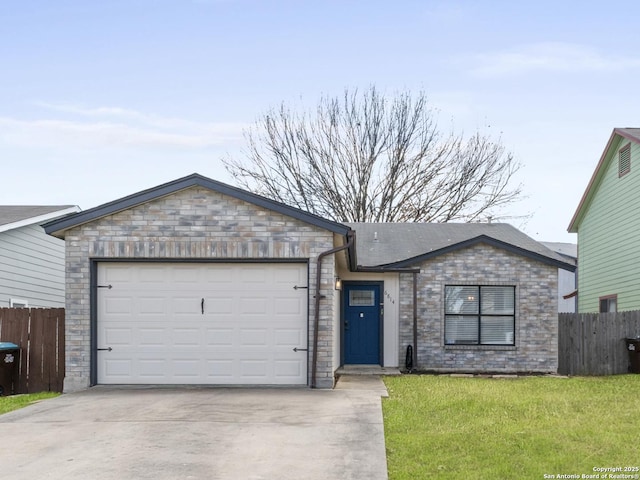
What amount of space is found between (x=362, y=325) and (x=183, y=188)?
717 centimetres

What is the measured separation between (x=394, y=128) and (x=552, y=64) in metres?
15.0

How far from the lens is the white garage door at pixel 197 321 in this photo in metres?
14.1

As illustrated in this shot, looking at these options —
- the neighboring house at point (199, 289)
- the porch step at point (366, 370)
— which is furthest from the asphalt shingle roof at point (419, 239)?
the neighboring house at point (199, 289)

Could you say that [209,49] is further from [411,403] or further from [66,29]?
[411,403]

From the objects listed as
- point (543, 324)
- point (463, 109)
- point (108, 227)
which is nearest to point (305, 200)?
point (463, 109)

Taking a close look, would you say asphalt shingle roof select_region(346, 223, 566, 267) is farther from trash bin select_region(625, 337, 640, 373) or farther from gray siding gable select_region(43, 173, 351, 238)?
gray siding gable select_region(43, 173, 351, 238)

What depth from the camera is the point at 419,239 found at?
21766 mm

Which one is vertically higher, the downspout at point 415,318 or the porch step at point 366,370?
the downspout at point 415,318

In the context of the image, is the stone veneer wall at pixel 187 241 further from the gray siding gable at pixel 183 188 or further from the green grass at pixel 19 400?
the green grass at pixel 19 400

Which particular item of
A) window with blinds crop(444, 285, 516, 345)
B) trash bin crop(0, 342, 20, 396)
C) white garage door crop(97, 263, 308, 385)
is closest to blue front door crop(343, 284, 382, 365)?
window with blinds crop(444, 285, 516, 345)

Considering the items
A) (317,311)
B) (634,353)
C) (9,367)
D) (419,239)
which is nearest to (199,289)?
(317,311)

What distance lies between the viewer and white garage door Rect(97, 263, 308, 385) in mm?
14141

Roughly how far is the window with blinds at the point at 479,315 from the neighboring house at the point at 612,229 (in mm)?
4399

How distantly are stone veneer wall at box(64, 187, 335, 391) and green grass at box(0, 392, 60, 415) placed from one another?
0.51 m
